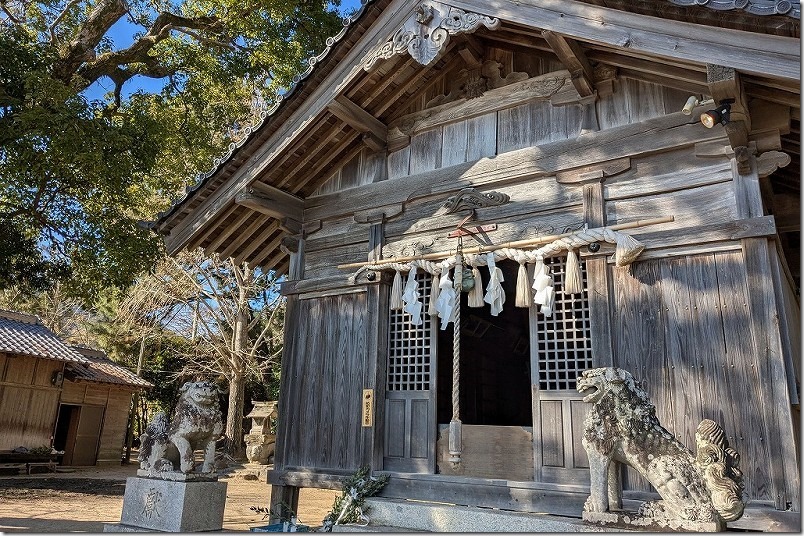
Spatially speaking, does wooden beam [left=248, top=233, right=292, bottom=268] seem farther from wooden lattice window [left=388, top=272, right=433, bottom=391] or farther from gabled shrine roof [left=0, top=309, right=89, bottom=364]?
gabled shrine roof [left=0, top=309, right=89, bottom=364]

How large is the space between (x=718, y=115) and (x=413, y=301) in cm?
406

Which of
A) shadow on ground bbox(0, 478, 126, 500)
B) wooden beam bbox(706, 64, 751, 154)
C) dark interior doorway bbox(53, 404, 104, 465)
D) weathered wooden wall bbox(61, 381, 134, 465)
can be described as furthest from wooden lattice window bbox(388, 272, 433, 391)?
dark interior doorway bbox(53, 404, 104, 465)

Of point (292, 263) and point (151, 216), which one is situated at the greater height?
point (151, 216)

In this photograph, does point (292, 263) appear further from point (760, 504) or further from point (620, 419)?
point (760, 504)

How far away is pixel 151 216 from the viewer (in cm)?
1702

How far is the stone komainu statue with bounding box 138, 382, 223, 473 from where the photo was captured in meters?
6.83

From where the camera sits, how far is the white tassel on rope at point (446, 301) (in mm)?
7340

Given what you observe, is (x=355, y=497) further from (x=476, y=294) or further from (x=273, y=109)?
(x=273, y=109)

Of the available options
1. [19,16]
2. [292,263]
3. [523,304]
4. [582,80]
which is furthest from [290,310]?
[19,16]

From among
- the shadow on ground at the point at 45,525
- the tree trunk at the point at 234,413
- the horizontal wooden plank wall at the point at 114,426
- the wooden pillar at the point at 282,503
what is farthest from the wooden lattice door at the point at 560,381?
the horizontal wooden plank wall at the point at 114,426

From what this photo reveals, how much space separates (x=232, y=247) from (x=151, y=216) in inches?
334

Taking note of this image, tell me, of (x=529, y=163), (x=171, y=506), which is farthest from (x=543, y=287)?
(x=171, y=506)

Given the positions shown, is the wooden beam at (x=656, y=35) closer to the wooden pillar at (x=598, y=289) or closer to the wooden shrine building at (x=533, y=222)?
the wooden shrine building at (x=533, y=222)

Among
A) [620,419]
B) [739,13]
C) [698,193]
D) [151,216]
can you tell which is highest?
[151,216]
